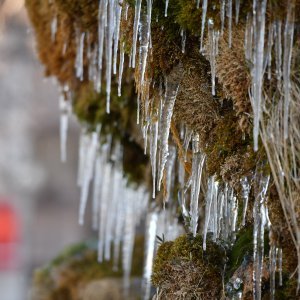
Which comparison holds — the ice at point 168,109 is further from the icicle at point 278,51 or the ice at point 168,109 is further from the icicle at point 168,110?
the icicle at point 278,51

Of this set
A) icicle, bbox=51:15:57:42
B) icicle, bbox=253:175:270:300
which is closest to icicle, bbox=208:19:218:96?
icicle, bbox=253:175:270:300

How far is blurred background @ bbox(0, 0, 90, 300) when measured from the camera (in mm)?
19938

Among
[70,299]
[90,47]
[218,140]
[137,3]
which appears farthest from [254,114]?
[70,299]

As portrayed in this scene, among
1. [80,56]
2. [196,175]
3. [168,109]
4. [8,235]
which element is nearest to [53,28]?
[80,56]

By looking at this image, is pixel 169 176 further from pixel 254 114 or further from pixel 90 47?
pixel 254 114

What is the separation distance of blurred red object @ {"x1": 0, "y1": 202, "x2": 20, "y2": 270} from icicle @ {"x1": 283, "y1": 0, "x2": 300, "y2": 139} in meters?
16.6

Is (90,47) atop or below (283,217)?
atop

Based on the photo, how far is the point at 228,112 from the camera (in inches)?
176

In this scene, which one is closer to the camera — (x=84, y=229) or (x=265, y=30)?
(x=265, y=30)

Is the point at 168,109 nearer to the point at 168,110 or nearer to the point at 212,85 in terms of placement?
the point at 168,110

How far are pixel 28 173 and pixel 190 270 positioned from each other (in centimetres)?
1661

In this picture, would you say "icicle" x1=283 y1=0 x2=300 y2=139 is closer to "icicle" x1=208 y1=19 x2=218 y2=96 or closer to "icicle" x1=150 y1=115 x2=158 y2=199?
"icicle" x1=208 y1=19 x2=218 y2=96

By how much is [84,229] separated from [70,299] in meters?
12.9

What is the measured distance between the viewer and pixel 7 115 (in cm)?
2055
